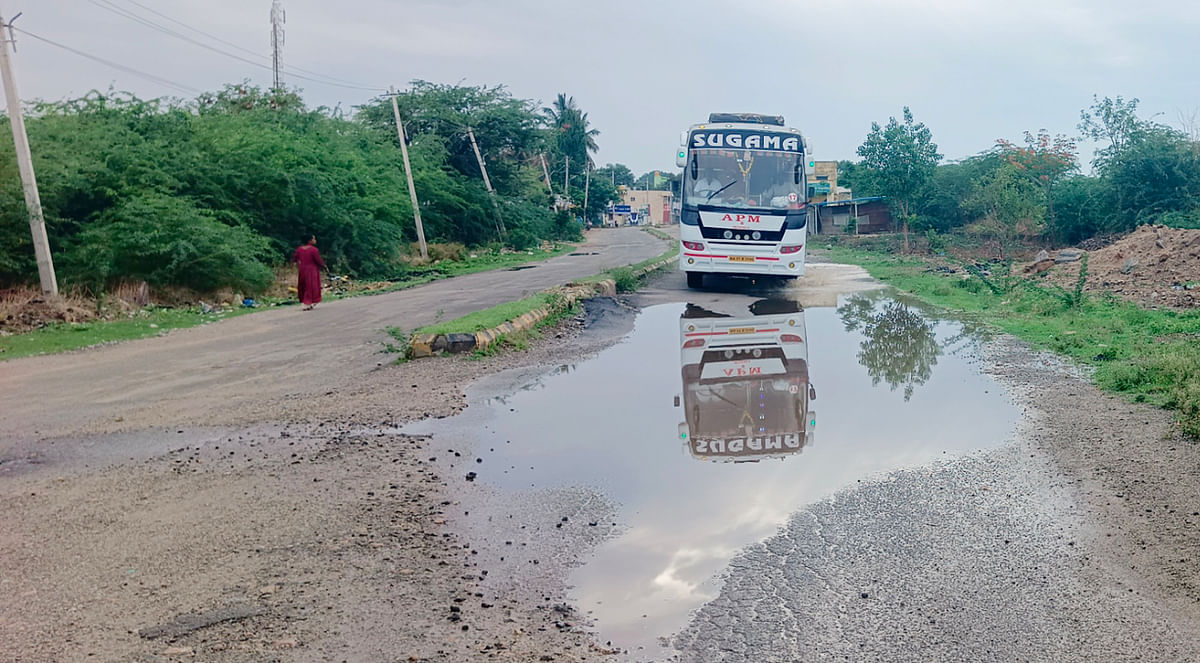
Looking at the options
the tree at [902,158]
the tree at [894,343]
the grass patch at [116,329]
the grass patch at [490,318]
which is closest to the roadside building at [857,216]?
the tree at [902,158]

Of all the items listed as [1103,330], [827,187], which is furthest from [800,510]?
[827,187]

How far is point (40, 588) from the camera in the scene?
14.2 ft

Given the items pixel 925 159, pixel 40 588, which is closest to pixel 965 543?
pixel 40 588

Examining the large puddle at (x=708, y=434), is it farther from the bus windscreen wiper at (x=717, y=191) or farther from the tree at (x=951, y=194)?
the tree at (x=951, y=194)

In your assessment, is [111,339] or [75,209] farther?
[75,209]

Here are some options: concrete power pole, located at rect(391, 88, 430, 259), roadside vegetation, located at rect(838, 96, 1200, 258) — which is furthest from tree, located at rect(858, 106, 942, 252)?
concrete power pole, located at rect(391, 88, 430, 259)

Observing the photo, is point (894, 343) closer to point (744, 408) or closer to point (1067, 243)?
point (744, 408)

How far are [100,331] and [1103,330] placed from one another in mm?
15384

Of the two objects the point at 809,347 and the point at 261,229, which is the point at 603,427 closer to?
the point at 809,347

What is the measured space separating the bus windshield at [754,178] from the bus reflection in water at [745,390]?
185 inches

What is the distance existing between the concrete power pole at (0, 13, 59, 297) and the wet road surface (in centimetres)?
1150

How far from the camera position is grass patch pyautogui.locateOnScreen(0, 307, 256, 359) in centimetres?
1332

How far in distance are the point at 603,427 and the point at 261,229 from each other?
1794 cm

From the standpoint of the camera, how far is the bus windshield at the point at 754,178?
18594 mm
